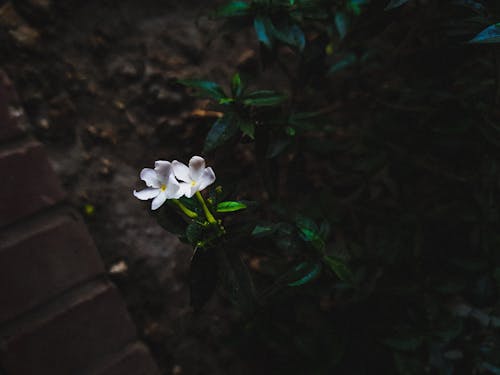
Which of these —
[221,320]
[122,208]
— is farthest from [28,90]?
[221,320]

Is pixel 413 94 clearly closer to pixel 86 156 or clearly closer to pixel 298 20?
pixel 298 20

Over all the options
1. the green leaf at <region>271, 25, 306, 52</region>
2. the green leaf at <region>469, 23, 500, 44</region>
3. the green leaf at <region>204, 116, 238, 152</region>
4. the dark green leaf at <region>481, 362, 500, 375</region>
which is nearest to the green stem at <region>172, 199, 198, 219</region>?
the green leaf at <region>204, 116, 238, 152</region>

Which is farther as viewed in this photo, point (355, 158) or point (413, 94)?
point (355, 158)

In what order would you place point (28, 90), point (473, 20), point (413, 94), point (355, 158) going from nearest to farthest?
point (473, 20)
point (28, 90)
point (413, 94)
point (355, 158)

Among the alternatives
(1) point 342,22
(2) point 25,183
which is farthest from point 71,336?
(1) point 342,22

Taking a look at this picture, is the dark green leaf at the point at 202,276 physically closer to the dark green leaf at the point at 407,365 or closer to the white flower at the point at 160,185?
the white flower at the point at 160,185

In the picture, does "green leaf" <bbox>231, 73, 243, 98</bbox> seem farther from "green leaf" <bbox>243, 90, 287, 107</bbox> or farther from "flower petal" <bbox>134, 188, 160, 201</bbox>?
"flower petal" <bbox>134, 188, 160, 201</bbox>
